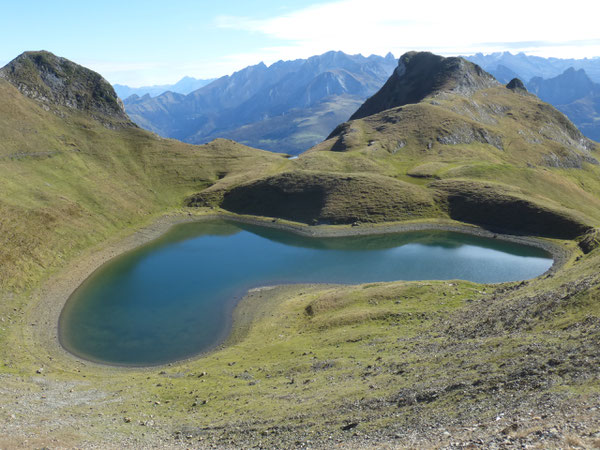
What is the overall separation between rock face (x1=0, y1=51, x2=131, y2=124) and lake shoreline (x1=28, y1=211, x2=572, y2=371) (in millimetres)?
81314

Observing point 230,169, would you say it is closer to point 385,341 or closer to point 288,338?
point 288,338

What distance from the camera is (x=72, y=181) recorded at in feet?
445

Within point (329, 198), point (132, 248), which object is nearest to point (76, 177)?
point (132, 248)

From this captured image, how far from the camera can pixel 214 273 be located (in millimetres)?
94625

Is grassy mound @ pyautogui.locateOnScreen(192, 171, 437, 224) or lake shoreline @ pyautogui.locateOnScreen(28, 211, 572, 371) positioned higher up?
grassy mound @ pyautogui.locateOnScreen(192, 171, 437, 224)

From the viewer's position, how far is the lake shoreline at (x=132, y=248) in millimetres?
65800

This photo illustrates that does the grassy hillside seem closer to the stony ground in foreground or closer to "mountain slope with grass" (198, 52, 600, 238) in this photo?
"mountain slope with grass" (198, 52, 600, 238)

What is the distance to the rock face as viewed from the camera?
171000mm

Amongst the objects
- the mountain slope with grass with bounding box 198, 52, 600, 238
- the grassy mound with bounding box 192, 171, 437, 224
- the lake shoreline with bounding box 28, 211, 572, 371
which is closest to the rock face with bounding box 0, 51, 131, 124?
the mountain slope with grass with bounding box 198, 52, 600, 238

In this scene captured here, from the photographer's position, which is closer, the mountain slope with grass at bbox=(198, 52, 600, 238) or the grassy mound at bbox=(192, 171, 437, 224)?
the mountain slope with grass at bbox=(198, 52, 600, 238)

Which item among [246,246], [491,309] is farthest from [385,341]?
[246,246]

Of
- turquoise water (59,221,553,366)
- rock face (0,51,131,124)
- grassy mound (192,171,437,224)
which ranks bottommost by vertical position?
turquoise water (59,221,553,366)

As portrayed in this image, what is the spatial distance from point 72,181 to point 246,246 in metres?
66.5

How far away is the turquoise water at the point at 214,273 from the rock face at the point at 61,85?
92750 mm
